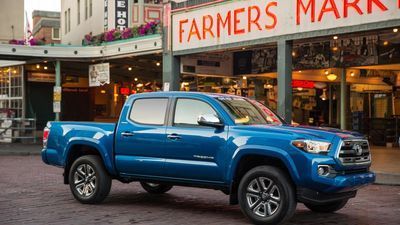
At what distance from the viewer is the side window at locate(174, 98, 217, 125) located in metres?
8.59

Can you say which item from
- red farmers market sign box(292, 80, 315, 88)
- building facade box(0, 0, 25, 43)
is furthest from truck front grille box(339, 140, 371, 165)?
building facade box(0, 0, 25, 43)

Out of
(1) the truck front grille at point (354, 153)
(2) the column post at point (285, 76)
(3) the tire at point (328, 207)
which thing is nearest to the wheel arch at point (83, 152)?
(3) the tire at point (328, 207)

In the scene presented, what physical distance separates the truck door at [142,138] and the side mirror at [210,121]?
0.86 meters

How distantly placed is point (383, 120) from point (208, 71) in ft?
24.9

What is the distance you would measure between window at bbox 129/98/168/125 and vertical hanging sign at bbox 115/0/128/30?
56.1 feet

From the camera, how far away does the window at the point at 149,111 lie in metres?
8.97

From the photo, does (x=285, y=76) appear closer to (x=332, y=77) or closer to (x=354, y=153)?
(x=332, y=77)

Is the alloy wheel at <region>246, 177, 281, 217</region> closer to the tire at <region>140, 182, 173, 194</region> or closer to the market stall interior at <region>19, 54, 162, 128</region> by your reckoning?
the tire at <region>140, 182, 173, 194</region>

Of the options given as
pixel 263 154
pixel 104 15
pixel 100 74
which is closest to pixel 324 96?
pixel 100 74

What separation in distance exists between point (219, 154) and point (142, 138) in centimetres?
147

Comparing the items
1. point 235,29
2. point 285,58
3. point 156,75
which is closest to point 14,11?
point 156,75

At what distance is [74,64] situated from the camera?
2858cm

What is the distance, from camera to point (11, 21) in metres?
33.8

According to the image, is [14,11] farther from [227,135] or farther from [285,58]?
[227,135]
